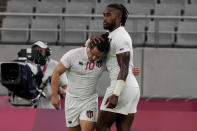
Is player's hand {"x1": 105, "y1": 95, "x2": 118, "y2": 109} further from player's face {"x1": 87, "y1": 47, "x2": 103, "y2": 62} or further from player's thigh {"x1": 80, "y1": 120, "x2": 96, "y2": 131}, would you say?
player's thigh {"x1": 80, "y1": 120, "x2": 96, "y2": 131}

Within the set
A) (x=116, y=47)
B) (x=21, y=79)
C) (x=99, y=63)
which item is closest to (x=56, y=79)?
(x=99, y=63)

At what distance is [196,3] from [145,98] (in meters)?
2.94

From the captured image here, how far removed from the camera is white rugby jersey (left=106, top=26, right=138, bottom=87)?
18.0ft

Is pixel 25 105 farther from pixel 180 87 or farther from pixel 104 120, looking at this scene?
pixel 180 87

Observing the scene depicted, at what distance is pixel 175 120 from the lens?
715 cm

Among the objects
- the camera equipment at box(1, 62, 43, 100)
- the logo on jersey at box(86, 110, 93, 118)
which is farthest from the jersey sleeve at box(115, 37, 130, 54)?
the camera equipment at box(1, 62, 43, 100)

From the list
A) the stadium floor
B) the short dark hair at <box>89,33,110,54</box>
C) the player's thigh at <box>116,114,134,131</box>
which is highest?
the short dark hair at <box>89,33,110,54</box>

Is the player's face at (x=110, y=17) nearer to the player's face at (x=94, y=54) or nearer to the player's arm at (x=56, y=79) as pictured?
the player's face at (x=94, y=54)

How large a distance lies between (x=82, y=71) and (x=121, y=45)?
23.1 inches

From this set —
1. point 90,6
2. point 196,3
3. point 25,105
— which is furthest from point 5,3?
point 25,105

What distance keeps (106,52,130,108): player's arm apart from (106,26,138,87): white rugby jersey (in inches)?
2.2

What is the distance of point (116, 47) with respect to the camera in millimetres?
5508

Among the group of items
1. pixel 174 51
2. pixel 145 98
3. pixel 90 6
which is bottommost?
pixel 145 98

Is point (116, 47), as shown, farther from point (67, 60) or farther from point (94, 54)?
point (67, 60)
